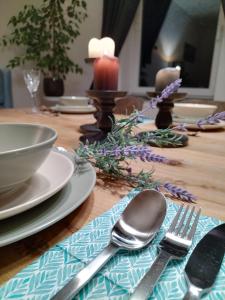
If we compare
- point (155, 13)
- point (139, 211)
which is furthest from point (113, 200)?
point (155, 13)

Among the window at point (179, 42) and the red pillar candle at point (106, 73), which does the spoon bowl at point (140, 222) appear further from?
the window at point (179, 42)

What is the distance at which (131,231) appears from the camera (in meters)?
0.27

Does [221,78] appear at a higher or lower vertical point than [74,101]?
higher

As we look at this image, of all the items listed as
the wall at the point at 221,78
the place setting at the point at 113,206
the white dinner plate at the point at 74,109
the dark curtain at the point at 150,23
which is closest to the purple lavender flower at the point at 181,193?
the place setting at the point at 113,206

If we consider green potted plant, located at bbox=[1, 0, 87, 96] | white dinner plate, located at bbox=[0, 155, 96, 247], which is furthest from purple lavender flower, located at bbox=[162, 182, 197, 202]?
green potted plant, located at bbox=[1, 0, 87, 96]

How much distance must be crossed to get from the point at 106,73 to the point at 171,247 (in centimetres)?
55

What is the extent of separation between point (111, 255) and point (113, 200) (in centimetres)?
15

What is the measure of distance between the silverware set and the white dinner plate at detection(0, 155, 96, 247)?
59 millimetres

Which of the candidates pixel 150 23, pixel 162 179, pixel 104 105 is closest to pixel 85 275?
Answer: pixel 162 179

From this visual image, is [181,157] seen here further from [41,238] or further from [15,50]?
[15,50]

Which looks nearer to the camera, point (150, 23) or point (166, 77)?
point (166, 77)

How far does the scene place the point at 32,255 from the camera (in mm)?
250

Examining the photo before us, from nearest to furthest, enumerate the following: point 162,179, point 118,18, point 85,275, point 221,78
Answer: point 85,275 < point 162,179 < point 221,78 < point 118,18

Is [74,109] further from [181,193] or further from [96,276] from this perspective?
[96,276]
